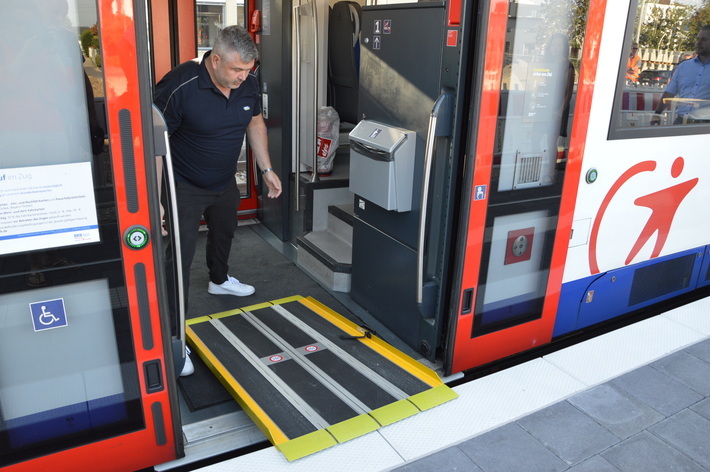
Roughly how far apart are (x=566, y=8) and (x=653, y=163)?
3.60ft

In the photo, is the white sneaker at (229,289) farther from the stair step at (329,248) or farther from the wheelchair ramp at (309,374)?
the stair step at (329,248)

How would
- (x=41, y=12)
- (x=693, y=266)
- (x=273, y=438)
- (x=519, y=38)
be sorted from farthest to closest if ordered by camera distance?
(x=693, y=266), (x=519, y=38), (x=273, y=438), (x=41, y=12)

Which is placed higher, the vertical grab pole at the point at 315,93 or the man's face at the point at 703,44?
the man's face at the point at 703,44

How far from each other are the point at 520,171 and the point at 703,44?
140 cm

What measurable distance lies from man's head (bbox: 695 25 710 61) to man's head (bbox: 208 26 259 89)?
2.34 meters

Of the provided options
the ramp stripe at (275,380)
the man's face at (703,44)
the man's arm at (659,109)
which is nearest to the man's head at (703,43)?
the man's face at (703,44)

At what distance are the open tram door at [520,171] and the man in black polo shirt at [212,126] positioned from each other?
3.75ft

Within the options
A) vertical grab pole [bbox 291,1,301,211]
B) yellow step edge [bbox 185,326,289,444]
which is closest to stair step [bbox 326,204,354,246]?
vertical grab pole [bbox 291,1,301,211]

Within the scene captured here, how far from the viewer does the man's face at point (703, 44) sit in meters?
3.10

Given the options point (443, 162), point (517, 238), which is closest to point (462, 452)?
point (517, 238)

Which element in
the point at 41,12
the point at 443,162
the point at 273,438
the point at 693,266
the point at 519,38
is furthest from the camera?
the point at 693,266

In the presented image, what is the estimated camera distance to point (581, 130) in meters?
2.74

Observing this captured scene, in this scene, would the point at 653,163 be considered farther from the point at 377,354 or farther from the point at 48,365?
the point at 48,365

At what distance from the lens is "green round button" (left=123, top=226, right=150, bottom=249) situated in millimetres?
1859
